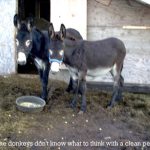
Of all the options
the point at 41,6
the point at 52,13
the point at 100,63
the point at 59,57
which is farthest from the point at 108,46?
the point at 41,6

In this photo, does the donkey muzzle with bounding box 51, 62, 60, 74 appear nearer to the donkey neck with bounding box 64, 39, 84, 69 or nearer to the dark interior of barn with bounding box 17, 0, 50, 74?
the donkey neck with bounding box 64, 39, 84, 69

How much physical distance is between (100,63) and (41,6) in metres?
5.69

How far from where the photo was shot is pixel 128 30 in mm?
8469

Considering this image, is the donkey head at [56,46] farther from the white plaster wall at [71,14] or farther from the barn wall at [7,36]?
the barn wall at [7,36]

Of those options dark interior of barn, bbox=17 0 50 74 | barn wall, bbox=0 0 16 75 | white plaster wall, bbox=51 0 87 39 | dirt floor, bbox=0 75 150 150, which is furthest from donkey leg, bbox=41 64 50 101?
dark interior of barn, bbox=17 0 50 74

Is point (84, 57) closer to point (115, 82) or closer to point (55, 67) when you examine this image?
point (55, 67)

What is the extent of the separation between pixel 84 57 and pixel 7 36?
233 cm

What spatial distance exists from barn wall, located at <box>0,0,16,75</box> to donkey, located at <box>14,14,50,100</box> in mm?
1508

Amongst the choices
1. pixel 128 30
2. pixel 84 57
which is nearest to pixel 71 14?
pixel 128 30

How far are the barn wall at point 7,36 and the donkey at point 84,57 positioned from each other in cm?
193

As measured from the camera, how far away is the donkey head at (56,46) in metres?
6.52

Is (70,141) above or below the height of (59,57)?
below

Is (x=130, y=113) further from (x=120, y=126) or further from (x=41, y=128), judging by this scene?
(x=41, y=128)

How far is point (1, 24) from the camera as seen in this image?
8.61m
